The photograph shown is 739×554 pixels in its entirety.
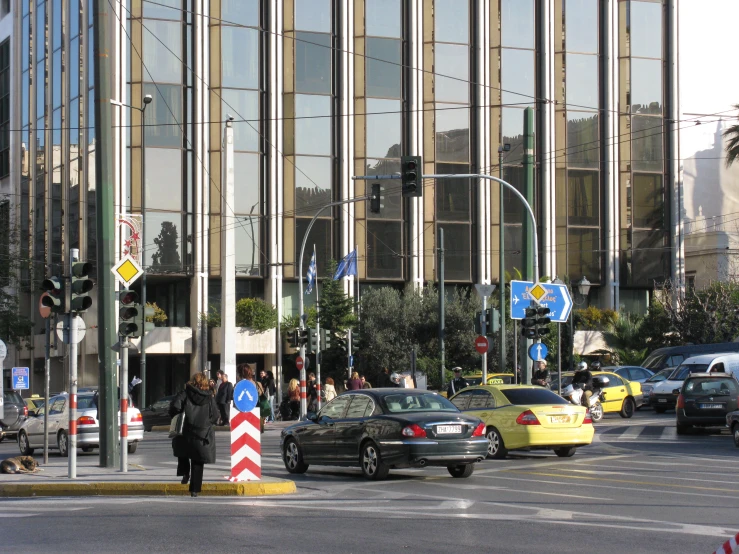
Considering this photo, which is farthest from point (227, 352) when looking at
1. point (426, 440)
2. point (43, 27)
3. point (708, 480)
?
point (43, 27)

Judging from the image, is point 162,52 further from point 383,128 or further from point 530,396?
point 530,396

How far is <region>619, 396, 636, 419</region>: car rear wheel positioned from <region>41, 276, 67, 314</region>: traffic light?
70.6 ft

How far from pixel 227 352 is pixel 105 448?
9988 mm

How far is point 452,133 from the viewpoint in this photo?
5703cm

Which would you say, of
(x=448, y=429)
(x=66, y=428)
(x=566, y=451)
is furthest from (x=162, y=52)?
(x=448, y=429)

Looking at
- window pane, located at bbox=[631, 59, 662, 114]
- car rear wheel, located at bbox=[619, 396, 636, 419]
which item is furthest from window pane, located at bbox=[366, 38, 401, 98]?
car rear wheel, located at bbox=[619, 396, 636, 419]

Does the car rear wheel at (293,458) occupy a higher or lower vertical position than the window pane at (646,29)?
lower

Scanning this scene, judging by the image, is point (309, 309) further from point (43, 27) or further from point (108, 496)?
point (108, 496)

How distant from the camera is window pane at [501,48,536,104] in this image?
5797 cm

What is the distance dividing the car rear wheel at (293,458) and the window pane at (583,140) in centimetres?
4224

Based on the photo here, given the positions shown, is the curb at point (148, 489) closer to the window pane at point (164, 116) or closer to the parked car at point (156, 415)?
the parked car at point (156, 415)

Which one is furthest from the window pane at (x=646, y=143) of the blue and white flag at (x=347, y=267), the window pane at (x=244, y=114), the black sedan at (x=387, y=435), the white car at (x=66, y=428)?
the black sedan at (x=387, y=435)

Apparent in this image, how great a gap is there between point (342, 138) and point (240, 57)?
608 cm

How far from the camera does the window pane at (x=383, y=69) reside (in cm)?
5597
